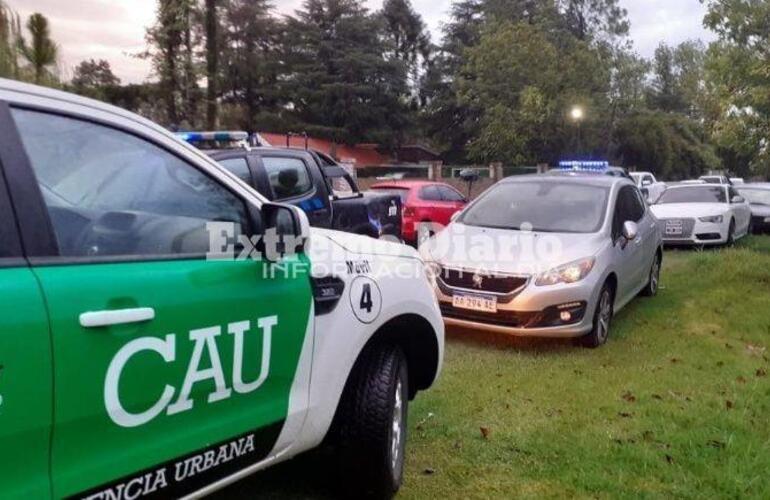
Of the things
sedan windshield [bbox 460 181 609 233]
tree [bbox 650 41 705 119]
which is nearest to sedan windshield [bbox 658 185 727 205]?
sedan windshield [bbox 460 181 609 233]

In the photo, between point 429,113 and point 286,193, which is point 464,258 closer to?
point 286,193

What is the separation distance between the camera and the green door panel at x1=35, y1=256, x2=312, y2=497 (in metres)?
1.81

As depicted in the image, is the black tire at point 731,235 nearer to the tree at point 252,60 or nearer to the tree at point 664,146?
the tree at point 664,146

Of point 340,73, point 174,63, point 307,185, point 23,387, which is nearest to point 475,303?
point 307,185

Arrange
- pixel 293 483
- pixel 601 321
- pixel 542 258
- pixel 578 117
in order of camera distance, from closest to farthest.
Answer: pixel 293 483 < pixel 542 258 < pixel 601 321 < pixel 578 117

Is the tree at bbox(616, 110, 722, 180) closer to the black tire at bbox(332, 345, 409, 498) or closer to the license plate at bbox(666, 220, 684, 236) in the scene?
the license plate at bbox(666, 220, 684, 236)

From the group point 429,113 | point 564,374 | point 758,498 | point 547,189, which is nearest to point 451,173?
point 429,113

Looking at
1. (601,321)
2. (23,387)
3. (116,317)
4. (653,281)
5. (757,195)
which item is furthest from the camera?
(757,195)

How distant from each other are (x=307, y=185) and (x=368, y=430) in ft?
16.4

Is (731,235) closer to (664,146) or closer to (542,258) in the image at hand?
(542,258)

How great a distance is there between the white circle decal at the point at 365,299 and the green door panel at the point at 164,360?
1.14 feet

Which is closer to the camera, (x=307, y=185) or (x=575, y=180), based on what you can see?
(x=575, y=180)

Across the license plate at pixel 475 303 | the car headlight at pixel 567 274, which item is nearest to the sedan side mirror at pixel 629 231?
the car headlight at pixel 567 274

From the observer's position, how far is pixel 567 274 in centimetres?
600
